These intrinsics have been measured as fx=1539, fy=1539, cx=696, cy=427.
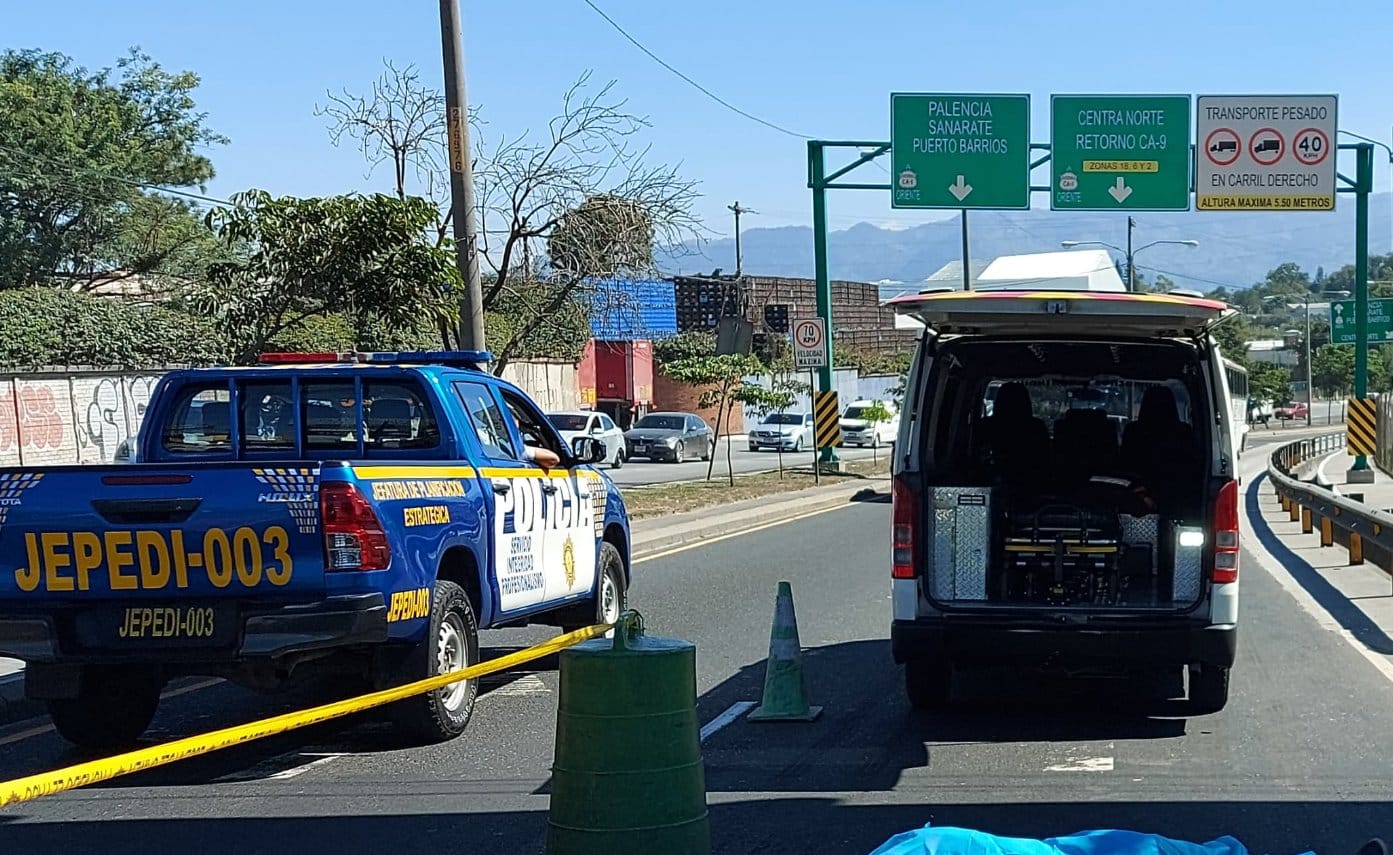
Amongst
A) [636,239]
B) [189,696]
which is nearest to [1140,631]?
[189,696]

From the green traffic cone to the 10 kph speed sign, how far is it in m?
22.2

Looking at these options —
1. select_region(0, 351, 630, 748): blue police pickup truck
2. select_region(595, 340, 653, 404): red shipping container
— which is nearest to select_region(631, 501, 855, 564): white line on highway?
select_region(0, 351, 630, 748): blue police pickup truck

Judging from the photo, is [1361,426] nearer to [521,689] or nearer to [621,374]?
[521,689]

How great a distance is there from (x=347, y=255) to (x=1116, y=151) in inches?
689

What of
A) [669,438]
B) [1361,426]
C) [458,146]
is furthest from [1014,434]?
[669,438]

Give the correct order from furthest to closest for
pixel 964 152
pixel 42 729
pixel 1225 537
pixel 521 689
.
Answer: pixel 964 152 → pixel 521 689 → pixel 42 729 → pixel 1225 537

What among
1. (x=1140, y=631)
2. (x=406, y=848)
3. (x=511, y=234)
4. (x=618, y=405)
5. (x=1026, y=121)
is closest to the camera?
(x=406, y=848)

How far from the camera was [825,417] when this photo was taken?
32312mm

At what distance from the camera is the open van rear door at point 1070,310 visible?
24.5 ft

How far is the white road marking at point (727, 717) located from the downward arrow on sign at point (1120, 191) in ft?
72.8

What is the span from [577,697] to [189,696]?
5.40 metres

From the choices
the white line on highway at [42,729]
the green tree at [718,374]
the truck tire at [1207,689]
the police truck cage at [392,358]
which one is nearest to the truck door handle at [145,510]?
the white line on highway at [42,729]

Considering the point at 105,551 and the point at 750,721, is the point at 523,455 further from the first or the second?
the point at 105,551

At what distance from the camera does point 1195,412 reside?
8.28m
